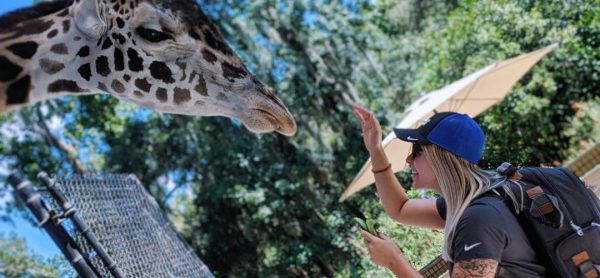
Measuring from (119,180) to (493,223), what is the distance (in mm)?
3151

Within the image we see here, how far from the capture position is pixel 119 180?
13.5 feet

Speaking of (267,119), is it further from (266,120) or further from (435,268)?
(435,268)

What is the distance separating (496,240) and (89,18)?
5.34 feet

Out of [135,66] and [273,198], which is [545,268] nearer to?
[135,66]

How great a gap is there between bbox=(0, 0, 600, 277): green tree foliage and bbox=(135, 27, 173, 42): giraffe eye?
281 inches

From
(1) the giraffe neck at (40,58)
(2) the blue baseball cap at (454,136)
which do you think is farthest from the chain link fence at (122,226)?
(2) the blue baseball cap at (454,136)

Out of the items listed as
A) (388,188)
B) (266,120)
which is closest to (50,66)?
(266,120)

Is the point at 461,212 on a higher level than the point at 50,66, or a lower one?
lower

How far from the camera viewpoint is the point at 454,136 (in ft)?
5.74

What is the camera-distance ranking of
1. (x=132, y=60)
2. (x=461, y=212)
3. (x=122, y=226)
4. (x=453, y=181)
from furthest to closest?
(x=122, y=226)
(x=132, y=60)
(x=453, y=181)
(x=461, y=212)

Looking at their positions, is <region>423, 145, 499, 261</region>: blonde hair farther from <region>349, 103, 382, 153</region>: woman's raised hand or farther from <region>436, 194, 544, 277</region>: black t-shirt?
<region>349, 103, 382, 153</region>: woman's raised hand

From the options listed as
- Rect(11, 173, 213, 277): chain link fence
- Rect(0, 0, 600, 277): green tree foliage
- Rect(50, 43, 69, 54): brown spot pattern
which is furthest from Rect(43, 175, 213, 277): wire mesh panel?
Rect(0, 0, 600, 277): green tree foliage

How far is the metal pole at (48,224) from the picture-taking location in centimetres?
210

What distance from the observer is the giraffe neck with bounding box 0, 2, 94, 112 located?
2.18 metres
